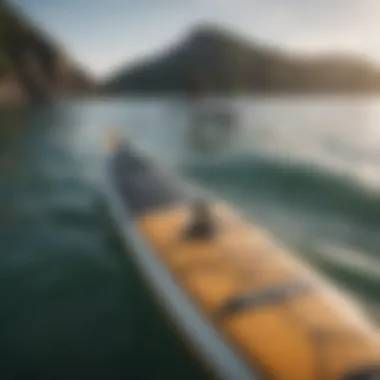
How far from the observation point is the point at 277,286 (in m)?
1.87

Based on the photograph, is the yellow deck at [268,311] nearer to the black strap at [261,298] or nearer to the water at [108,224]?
the black strap at [261,298]

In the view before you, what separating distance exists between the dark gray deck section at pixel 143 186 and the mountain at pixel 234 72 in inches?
30.6

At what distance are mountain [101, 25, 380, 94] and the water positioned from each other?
9.6 inches

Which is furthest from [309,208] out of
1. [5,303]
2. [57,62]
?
[57,62]

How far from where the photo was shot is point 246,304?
1.76 metres

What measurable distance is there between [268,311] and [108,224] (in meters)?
2.04

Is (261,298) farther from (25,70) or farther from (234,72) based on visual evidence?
(25,70)

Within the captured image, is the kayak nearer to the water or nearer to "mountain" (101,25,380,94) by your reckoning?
the water

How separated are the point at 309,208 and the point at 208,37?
4.92 feet

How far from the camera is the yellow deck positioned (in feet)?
4.83

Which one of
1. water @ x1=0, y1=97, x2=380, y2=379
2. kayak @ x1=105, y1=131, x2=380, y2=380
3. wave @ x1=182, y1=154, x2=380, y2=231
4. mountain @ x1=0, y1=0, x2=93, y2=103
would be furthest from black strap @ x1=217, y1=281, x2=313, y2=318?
mountain @ x1=0, y1=0, x2=93, y2=103

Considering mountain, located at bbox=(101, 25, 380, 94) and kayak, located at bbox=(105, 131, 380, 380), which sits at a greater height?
mountain, located at bbox=(101, 25, 380, 94)

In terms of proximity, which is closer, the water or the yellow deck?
the yellow deck

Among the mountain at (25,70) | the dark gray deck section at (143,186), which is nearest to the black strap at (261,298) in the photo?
the dark gray deck section at (143,186)
